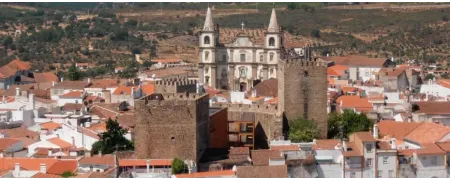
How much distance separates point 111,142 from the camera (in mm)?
20391

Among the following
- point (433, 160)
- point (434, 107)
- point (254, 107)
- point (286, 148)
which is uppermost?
point (254, 107)

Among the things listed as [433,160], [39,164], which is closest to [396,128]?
[433,160]

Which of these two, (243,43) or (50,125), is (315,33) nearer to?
(243,43)

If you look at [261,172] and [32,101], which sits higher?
[32,101]

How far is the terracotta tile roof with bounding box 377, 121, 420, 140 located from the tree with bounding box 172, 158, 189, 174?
17.7 feet

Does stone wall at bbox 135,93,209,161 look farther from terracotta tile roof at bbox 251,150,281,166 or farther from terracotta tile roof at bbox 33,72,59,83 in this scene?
terracotta tile roof at bbox 33,72,59,83

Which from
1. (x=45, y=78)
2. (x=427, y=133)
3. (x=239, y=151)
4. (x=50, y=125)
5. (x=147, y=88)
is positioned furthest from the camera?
(x=45, y=78)

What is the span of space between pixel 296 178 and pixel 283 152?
156 centimetres

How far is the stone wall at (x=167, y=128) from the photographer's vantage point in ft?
57.9

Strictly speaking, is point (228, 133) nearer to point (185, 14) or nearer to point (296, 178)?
point (296, 178)

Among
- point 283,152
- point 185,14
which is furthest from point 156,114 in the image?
point 185,14

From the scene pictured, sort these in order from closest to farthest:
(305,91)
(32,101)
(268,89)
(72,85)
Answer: (305,91)
(32,101)
(268,89)
(72,85)

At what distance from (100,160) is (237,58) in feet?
62.3

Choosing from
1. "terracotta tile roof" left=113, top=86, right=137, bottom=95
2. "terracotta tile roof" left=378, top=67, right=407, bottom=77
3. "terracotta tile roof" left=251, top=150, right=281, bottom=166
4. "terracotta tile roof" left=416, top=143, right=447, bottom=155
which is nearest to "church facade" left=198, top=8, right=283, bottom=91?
"terracotta tile roof" left=378, top=67, right=407, bottom=77
